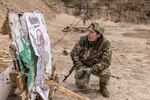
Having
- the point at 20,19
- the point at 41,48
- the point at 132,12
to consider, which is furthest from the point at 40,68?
the point at 132,12

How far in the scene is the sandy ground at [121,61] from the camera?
768 centimetres

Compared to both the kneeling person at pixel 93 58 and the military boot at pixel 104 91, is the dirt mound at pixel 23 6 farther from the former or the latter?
the military boot at pixel 104 91

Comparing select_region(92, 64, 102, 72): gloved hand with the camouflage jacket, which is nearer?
select_region(92, 64, 102, 72): gloved hand

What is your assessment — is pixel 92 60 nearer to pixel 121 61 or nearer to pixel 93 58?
pixel 93 58

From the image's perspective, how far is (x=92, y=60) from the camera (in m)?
7.28

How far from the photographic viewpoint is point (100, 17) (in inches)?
868

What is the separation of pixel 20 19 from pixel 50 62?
1125 mm

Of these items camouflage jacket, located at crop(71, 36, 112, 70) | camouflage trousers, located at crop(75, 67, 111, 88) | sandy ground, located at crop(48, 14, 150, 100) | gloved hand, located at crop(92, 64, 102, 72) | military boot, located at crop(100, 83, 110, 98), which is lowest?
sandy ground, located at crop(48, 14, 150, 100)

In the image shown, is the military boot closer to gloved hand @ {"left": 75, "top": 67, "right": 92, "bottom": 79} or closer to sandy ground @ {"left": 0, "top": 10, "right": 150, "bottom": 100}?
sandy ground @ {"left": 0, "top": 10, "right": 150, "bottom": 100}

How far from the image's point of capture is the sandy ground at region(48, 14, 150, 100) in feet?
25.2

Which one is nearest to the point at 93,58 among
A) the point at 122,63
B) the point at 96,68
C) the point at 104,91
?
the point at 96,68

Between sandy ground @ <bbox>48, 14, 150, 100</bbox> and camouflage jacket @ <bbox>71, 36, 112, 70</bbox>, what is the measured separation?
1.95ft

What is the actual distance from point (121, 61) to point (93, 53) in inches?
144

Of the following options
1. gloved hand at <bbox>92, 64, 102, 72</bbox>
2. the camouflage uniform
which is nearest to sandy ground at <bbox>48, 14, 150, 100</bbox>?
the camouflage uniform
